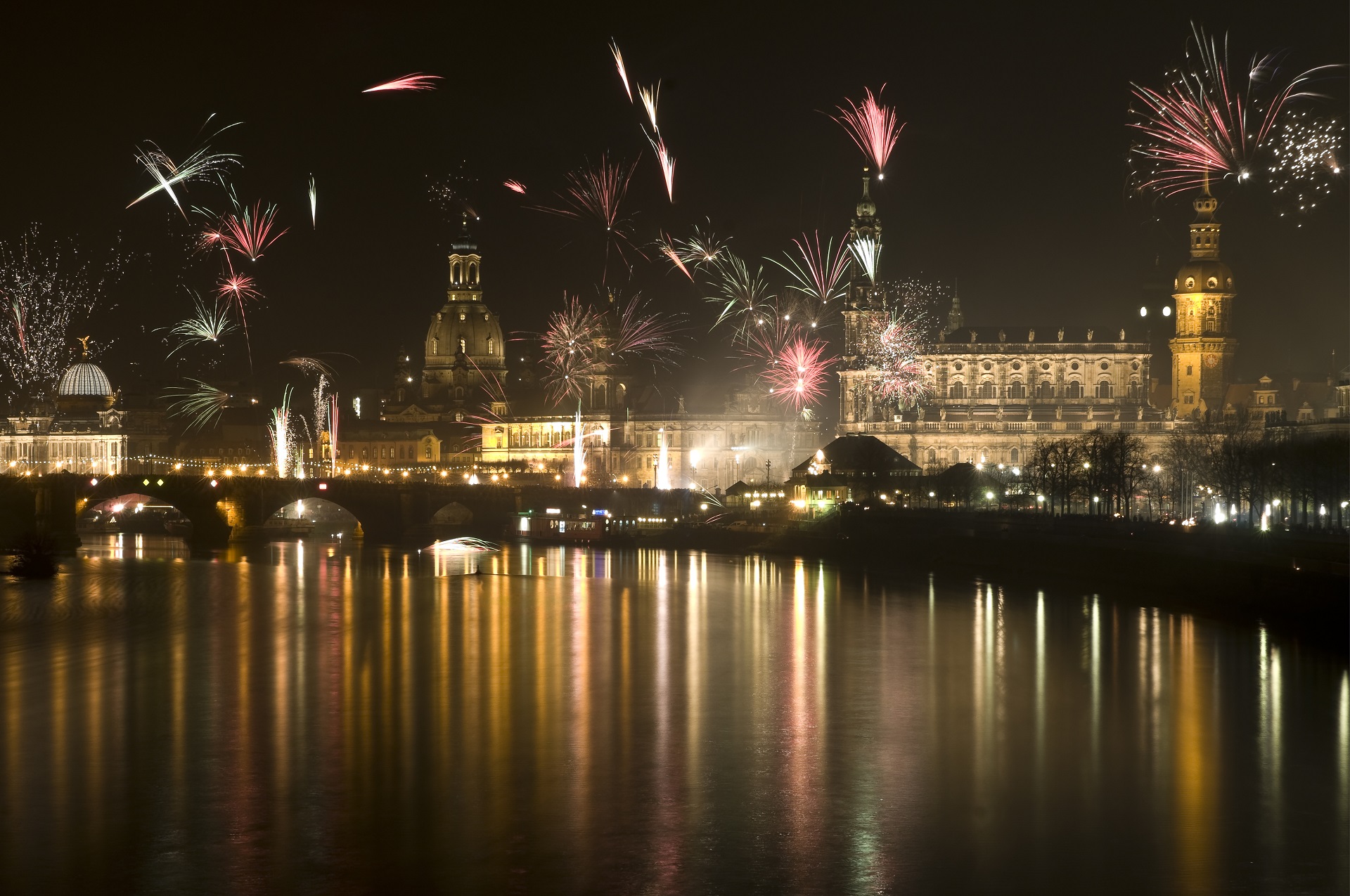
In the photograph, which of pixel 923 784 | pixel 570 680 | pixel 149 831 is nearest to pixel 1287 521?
pixel 570 680

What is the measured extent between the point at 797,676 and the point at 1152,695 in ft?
26.9

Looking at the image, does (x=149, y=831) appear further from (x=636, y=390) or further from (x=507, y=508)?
(x=636, y=390)

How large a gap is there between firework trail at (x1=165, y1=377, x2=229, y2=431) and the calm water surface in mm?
121172

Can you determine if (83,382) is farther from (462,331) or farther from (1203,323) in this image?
(1203,323)

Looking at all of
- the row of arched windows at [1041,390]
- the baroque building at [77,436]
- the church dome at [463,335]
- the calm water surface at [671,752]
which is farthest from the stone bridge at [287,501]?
the church dome at [463,335]

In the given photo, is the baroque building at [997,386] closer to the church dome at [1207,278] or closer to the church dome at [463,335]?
the church dome at [1207,278]

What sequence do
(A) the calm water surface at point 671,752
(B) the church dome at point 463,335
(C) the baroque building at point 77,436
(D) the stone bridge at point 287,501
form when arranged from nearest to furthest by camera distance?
(A) the calm water surface at point 671,752 < (D) the stone bridge at point 287,501 < (C) the baroque building at point 77,436 < (B) the church dome at point 463,335

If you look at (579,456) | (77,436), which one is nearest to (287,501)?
(579,456)

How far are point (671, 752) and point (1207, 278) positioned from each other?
107m

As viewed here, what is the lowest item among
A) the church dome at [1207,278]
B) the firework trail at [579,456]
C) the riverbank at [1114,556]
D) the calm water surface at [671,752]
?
the calm water surface at [671,752]

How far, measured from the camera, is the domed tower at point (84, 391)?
17200cm

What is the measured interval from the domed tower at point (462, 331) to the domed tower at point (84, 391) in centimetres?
3510

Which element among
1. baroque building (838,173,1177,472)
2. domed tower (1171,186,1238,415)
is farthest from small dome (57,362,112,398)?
domed tower (1171,186,1238,415)

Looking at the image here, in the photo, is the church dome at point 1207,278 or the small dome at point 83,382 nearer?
the church dome at point 1207,278
